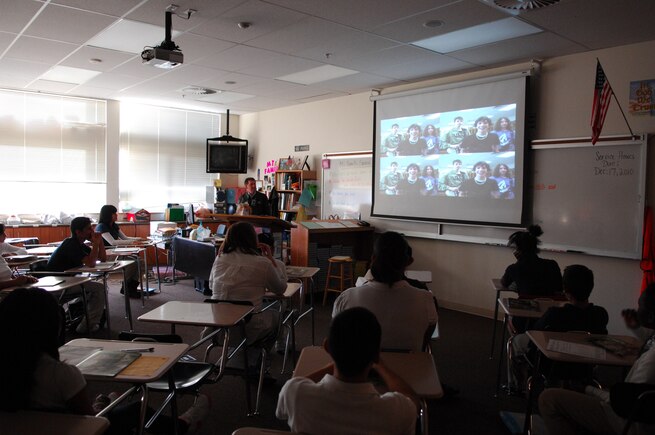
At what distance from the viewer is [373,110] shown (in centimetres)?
721

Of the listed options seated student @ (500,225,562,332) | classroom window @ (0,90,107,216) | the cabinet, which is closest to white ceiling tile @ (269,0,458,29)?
seated student @ (500,225,562,332)

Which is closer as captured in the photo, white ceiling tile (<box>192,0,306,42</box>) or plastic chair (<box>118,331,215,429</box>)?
plastic chair (<box>118,331,215,429</box>)

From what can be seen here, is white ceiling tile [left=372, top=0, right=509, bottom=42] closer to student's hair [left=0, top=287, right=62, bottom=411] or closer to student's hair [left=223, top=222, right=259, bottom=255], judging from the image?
student's hair [left=223, top=222, right=259, bottom=255]

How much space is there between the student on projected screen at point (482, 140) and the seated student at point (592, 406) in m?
3.58

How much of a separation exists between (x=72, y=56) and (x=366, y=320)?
582cm

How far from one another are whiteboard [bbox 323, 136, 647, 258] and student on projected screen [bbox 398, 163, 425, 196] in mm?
1086

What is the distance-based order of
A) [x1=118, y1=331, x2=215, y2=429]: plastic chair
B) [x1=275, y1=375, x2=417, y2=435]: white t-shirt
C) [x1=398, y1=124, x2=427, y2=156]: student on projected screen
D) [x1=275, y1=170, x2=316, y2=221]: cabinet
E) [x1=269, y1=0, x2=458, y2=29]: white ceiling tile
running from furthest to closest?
[x1=275, y1=170, x2=316, y2=221]: cabinet
[x1=398, y1=124, x2=427, y2=156]: student on projected screen
[x1=269, y1=0, x2=458, y2=29]: white ceiling tile
[x1=118, y1=331, x2=215, y2=429]: plastic chair
[x1=275, y1=375, x2=417, y2=435]: white t-shirt

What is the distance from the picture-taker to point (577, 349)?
2443mm

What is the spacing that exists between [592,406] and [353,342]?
1.46 metres

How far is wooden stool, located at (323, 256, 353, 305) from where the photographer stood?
657cm

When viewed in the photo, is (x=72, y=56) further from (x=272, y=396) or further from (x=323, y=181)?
(x=272, y=396)

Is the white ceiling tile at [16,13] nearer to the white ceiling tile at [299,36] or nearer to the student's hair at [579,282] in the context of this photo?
the white ceiling tile at [299,36]

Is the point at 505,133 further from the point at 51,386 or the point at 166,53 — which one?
the point at 51,386

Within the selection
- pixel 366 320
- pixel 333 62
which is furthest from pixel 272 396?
pixel 333 62
